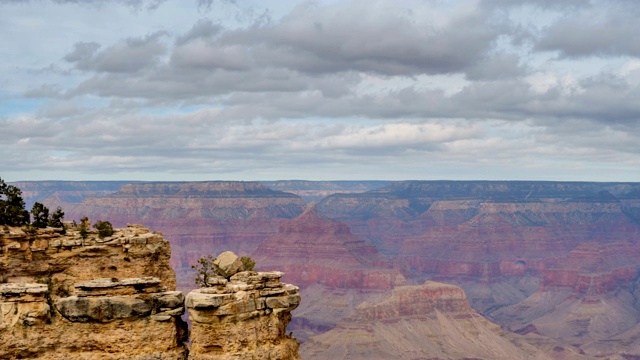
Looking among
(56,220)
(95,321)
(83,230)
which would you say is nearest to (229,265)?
(95,321)

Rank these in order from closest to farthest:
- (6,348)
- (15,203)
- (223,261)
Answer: (6,348)
(223,261)
(15,203)

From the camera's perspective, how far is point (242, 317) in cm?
3309

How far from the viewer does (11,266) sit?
36875 mm

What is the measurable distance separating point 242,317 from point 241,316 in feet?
0.20

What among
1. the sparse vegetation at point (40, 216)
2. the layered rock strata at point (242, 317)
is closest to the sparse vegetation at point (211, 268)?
the layered rock strata at point (242, 317)

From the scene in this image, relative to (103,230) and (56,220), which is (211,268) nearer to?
(103,230)

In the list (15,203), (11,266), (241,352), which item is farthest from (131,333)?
(15,203)

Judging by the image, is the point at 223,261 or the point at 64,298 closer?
the point at 64,298

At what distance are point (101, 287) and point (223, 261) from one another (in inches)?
201

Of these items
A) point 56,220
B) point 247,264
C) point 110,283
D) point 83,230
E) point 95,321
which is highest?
point 56,220

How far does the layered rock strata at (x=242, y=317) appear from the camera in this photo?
32719mm

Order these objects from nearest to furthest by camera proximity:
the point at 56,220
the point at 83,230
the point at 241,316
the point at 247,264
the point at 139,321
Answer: the point at 139,321 < the point at 241,316 < the point at 247,264 < the point at 83,230 < the point at 56,220

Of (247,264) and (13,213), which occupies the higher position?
(13,213)

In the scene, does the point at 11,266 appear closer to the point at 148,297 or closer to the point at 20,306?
the point at 20,306
